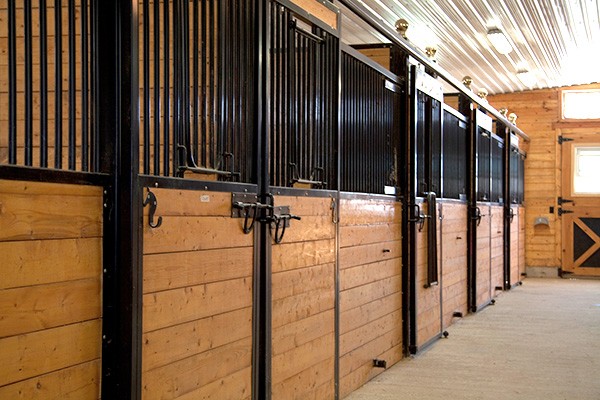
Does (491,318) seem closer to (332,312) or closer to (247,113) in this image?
(332,312)

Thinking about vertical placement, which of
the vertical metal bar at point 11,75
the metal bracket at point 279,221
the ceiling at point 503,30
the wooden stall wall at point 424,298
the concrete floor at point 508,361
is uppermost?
the ceiling at point 503,30

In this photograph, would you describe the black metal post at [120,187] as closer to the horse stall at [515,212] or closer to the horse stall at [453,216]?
the horse stall at [453,216]

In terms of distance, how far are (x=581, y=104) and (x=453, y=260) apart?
20.6ft

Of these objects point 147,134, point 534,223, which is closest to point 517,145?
point 534,223

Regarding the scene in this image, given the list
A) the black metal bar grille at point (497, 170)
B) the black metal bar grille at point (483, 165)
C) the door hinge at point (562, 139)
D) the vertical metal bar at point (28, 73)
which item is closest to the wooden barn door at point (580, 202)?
the door hinge at point (562, 139)

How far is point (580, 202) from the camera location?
11367 mm

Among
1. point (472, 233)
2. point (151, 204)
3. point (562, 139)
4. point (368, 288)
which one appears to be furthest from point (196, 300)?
point (562, 139)

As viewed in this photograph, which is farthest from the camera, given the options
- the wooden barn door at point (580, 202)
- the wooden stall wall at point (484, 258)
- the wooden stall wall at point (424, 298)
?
the wooden barn door at point (580, 202)

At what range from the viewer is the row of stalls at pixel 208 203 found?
1890 millimetres

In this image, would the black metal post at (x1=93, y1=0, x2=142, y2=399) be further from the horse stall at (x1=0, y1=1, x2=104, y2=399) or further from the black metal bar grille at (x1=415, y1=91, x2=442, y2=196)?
the black metal bar grille at (x1=415, y1=91, x2=442, y2=196)

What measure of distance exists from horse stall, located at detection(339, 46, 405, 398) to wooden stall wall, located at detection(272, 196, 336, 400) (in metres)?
0.23

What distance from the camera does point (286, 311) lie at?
3184mm

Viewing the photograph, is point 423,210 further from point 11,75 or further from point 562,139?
point 562,139

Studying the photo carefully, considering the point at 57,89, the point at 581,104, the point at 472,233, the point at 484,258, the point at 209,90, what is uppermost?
the point at 581,104
